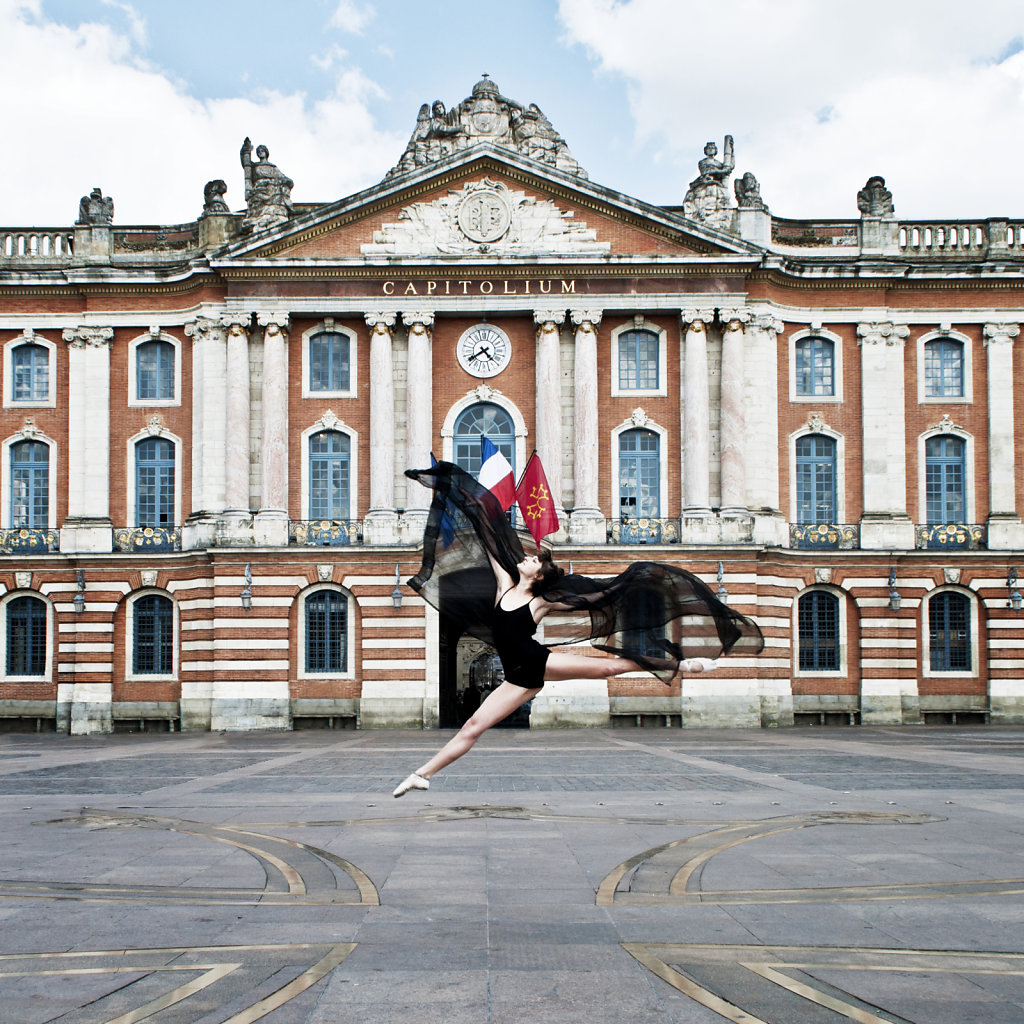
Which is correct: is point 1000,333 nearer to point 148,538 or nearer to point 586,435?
point 586,435

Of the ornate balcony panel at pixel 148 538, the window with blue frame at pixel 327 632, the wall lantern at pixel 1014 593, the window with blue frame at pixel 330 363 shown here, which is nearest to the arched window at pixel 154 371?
the ornate balcony panel at pixel 148 538

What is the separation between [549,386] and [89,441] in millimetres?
15654

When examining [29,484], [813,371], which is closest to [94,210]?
[29,484]

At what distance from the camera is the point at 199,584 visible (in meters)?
40.6

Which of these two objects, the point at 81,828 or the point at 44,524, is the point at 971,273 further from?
the point at 81,828

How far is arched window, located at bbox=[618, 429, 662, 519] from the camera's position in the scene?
41.1 meters

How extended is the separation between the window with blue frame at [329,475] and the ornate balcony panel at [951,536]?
19394 mm

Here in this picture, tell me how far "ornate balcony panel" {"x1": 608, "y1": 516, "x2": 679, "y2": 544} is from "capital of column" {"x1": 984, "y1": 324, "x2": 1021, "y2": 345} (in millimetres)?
13071

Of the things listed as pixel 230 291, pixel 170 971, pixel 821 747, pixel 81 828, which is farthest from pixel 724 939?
pixel 230 291

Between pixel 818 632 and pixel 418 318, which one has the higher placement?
pixel 418 318

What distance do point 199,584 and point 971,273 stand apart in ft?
92.1

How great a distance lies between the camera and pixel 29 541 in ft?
138

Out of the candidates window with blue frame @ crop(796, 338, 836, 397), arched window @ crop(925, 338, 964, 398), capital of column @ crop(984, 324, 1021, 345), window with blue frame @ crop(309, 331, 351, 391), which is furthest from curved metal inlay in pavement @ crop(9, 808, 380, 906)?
capital of column @ crop(984, 324, 1021, 345)

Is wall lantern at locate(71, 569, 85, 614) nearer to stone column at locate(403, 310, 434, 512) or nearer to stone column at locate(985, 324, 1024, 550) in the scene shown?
stone column at locate(403, 310, 434, 512)
